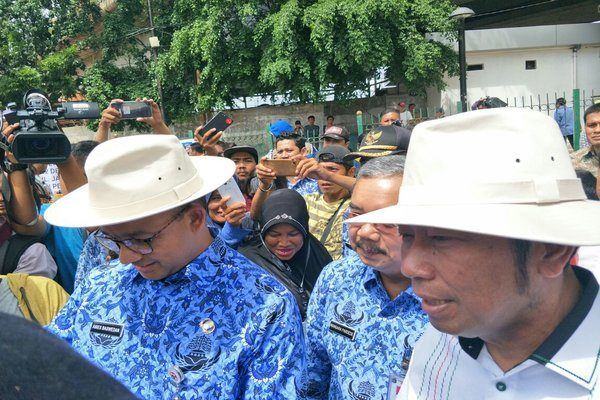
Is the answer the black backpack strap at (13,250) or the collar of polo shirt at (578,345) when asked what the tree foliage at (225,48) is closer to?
the black backpack strap at (13,250)

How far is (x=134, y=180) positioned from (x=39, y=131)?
57.4 inches

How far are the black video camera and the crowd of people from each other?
0.09 m

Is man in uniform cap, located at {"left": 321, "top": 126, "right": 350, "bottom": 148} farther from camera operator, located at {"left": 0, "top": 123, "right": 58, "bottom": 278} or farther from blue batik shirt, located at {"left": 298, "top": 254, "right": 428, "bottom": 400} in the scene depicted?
blue batik shirt, located at {"left": 298, "top": 254, "right": 428, "bottom": 400}

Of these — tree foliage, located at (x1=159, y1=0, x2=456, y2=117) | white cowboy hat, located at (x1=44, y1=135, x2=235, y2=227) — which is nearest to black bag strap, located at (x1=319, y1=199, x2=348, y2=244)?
white cowboy hat, located at (x1=44, y1=135, x2=235, y2=227)

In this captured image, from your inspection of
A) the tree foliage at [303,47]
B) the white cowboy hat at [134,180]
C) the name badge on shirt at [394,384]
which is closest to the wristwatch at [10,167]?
the white cowboy hat at [134,180]

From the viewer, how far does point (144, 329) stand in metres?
1.72

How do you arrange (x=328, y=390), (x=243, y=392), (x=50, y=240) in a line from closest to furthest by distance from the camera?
1. (x=243, y=392)
2. (x=328, y=390)
3. (x=50, y=240)

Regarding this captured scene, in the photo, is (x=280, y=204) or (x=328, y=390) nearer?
(x=328, y=390)

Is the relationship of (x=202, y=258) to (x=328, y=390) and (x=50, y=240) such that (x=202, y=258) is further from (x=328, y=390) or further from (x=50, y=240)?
(x=50, y=240)

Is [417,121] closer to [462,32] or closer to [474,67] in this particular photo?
[462,32]

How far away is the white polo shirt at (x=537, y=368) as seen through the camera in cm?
106

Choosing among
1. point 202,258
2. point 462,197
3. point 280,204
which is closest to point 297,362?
point 202,258

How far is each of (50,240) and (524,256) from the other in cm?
323

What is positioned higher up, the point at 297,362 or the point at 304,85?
the point at 304,85
